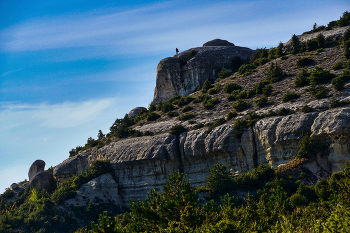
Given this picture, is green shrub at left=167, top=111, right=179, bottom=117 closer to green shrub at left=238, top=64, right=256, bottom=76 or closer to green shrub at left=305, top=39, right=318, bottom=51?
green shrub at left=238, top=64, right=256, bottom=76

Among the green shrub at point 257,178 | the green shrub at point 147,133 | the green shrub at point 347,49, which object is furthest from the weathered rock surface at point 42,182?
the green shrub at point 347,49

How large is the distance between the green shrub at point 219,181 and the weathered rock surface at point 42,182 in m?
28.0

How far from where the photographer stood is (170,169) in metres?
45.9

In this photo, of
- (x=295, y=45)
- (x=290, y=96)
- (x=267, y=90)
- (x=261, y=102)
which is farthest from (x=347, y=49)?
(x=261, y=102)

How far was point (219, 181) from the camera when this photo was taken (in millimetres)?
37875

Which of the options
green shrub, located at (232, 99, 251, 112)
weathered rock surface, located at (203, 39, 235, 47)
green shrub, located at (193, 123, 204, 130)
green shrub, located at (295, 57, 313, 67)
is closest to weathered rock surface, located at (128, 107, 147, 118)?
weathered rock surface, located at (203, 39, 235, 47)

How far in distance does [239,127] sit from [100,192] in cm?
1998

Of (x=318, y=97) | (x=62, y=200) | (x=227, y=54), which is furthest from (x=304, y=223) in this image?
(x=227, y=54)

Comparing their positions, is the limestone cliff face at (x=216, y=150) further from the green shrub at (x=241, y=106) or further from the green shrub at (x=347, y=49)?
the green shrub at (x=347, y=49)

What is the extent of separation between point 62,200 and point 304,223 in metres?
35.1

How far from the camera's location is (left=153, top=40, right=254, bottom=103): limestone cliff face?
2756 inches

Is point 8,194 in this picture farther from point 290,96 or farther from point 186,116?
point 290,96

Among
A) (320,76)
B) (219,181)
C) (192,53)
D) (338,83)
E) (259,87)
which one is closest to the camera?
(219,181)

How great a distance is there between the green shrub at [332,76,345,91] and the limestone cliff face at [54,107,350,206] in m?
5.93
